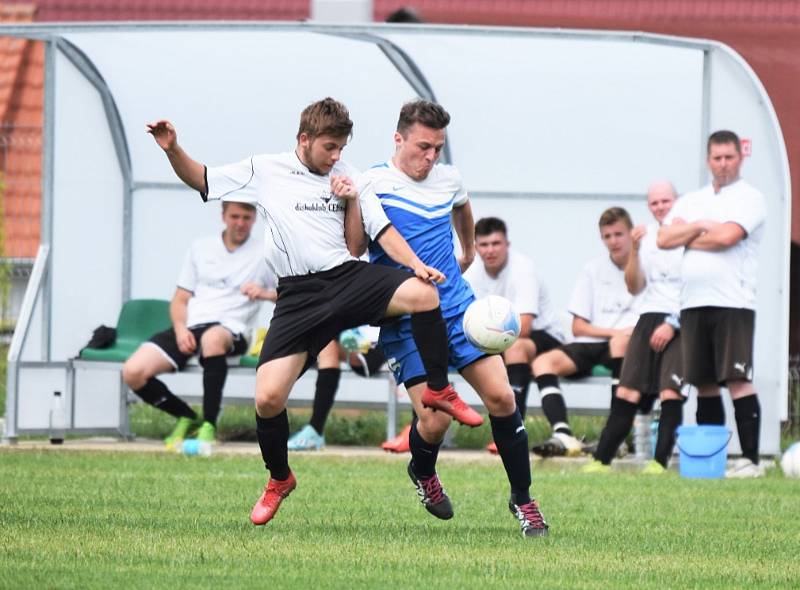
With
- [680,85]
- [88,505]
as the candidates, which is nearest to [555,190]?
[680,85]

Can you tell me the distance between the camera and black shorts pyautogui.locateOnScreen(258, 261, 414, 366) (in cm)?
713

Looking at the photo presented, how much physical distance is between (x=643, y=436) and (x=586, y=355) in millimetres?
701

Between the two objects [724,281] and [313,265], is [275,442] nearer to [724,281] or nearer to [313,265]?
[313,265]

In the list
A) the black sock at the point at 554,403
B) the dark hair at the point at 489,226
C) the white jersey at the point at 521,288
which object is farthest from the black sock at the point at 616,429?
the dark hair at the point at 489,226

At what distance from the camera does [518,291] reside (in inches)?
478

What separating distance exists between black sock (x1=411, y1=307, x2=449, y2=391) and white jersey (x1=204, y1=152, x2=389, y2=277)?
42 centimetres

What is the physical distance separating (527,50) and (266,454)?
6.13 meters

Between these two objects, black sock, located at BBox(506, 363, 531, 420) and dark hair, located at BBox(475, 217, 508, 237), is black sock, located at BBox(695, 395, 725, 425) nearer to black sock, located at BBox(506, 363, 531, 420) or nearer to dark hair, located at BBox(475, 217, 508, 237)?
black sock, located at BBox(506, 363, 531, 420)

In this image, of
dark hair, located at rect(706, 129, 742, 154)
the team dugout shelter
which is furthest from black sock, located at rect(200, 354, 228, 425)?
dark hair, located at rect(706, 129, 742, 154)

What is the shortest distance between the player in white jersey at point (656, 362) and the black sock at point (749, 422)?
395mm

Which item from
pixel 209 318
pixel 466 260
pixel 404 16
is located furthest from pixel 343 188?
pixel 404 16

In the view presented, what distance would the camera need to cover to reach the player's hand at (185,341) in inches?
480

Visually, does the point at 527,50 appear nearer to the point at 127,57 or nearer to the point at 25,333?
the point at 127,57

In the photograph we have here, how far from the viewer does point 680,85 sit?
1296 centimetres
